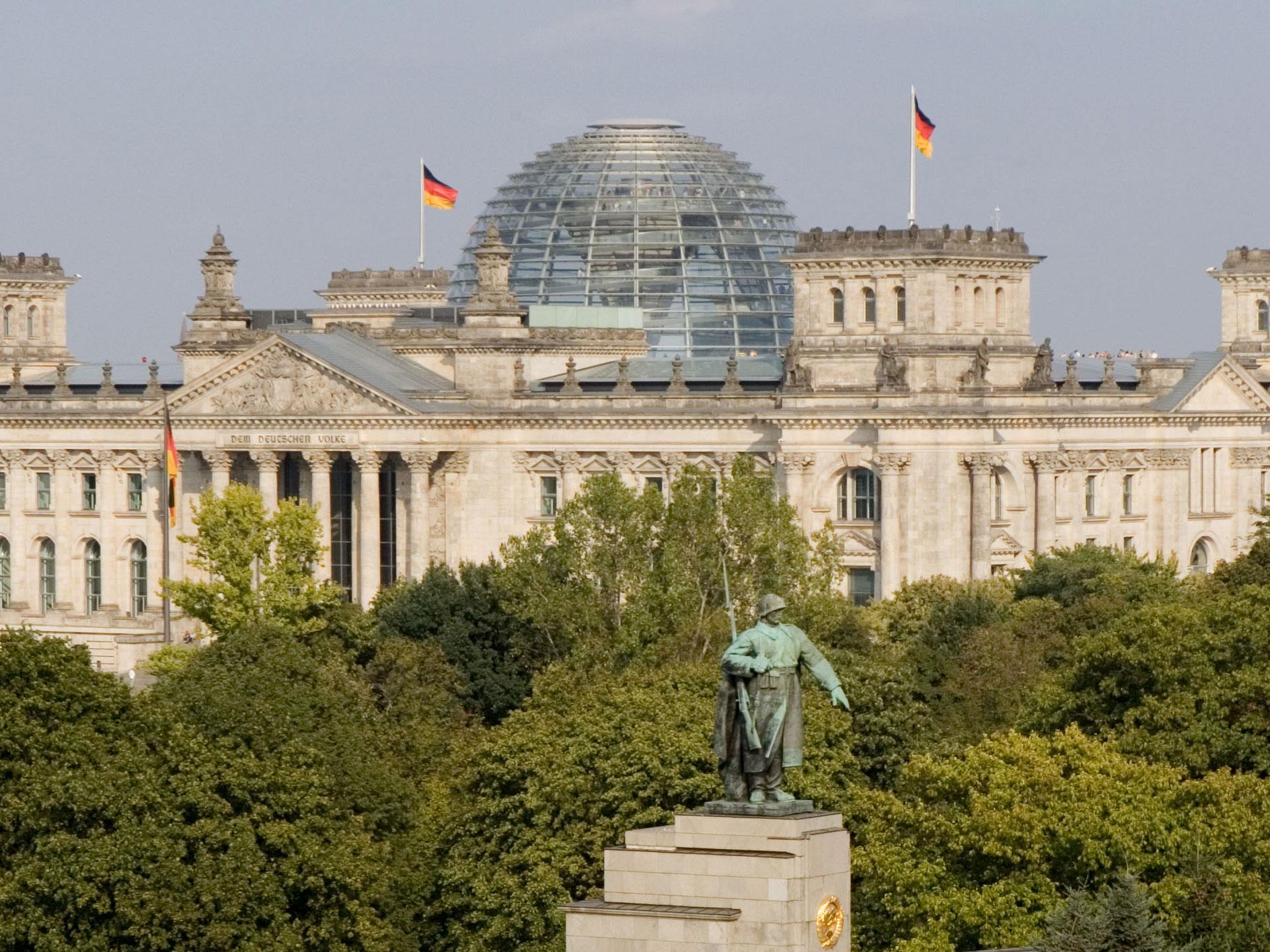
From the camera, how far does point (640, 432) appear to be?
154m

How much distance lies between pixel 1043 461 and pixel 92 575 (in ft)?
146

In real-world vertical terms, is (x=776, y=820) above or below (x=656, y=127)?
below

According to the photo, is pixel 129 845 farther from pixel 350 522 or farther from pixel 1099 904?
pixel 350 522

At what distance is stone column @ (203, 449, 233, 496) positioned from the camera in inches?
6260

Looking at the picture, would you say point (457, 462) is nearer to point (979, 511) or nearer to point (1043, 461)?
point (979, 511)

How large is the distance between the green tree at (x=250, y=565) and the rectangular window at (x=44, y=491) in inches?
1132

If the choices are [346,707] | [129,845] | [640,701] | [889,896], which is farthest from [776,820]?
[346,707]

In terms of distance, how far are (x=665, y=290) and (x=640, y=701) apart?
273 feet

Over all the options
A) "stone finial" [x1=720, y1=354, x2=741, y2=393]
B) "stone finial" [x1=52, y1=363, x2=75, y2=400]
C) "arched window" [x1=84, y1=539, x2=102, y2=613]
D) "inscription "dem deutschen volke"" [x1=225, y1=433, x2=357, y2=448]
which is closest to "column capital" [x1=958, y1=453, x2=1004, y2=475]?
"stone finial" [x1=720, y1=354, x2=741, y2=393]

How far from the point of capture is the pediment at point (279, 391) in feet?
509

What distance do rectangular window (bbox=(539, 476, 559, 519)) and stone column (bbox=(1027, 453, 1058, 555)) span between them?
20.3 m

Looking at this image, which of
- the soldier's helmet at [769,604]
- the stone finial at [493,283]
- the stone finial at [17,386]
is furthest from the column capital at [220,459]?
the soldier's helmet at [769,604]

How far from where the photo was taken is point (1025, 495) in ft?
485

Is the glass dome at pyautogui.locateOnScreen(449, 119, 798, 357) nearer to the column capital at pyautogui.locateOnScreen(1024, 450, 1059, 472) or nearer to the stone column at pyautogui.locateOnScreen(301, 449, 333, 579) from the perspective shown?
the stone column at pyautogui.locateOnScreen(301, 449, 333, 579)
